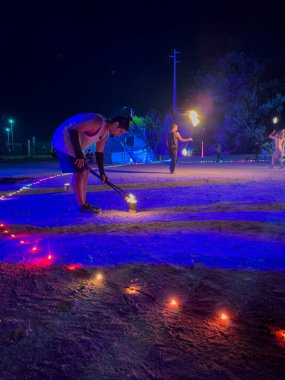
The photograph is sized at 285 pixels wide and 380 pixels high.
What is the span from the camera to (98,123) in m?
6.11

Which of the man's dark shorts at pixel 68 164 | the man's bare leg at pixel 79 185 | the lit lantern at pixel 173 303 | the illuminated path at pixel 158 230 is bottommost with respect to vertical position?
the lit lantern at pixel 173 303

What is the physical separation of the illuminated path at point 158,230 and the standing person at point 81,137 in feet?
1.80

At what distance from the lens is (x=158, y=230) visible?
5.00 meters

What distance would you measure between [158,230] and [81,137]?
2.16 m

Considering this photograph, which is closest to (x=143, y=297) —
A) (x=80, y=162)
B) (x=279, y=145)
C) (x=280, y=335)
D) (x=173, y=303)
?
(x=173, y=303)

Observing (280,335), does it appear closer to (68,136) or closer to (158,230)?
(158,230)

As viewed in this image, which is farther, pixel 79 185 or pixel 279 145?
pixel 279 145

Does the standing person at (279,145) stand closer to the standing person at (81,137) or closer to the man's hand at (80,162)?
the standing person at (81,137)

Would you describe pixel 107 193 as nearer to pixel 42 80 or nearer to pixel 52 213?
pixel 52 213

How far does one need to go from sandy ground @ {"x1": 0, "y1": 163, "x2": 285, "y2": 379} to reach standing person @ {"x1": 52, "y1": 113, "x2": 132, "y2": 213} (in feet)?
2.52

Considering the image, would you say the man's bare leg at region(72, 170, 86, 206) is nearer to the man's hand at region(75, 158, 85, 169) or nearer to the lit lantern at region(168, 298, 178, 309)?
the man's hand at region(75, 158, 85, 169)

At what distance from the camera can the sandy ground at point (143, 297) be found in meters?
1.99

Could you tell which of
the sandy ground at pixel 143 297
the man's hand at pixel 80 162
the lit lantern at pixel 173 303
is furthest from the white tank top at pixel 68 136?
the lit lantern at pixel 173 303

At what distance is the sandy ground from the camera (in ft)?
6.51
